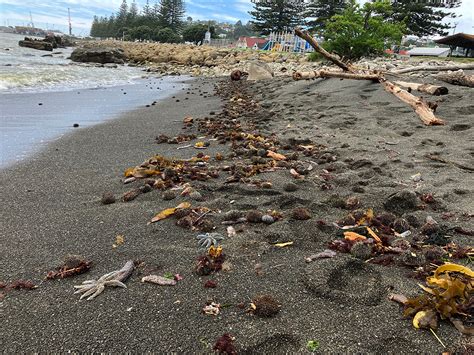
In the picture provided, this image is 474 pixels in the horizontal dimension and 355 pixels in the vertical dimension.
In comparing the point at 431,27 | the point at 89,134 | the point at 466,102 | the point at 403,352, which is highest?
the point at 431,27

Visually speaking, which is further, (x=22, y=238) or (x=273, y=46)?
(x=273, y=46)

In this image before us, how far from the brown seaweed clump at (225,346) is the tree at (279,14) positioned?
6082 cm

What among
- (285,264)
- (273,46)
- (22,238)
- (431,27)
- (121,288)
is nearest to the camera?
(121,288)

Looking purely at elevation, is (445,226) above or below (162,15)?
below

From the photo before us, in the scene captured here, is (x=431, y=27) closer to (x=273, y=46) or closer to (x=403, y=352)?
(x=273, y=46)

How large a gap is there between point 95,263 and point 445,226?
2.49 meters

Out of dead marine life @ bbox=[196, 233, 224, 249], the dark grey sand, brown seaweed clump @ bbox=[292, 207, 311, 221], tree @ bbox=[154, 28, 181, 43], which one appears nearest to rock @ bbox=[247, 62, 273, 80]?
the dark grey sand

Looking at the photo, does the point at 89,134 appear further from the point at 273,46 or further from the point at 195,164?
the point at 273,46

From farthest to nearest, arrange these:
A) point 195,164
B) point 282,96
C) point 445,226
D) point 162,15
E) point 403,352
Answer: point 162,15, point 282,96, point 195,164, point 445,226, point 403,352

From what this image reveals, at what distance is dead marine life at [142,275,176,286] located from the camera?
2.02 metres

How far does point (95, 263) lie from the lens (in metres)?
2.28

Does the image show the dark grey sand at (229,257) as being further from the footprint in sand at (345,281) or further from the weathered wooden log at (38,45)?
the weathered wooden log at (38,45)

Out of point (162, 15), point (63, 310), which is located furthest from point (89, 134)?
point (162, 15)

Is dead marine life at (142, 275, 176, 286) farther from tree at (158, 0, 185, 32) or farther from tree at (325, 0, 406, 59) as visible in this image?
tree at (158, 0, 185, 32)
